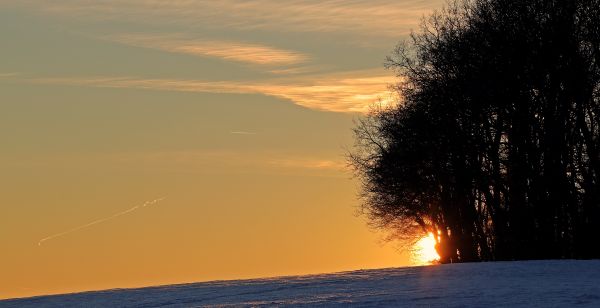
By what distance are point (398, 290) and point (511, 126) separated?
2602 centimetres

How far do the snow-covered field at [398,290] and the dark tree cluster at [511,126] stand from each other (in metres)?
17.0

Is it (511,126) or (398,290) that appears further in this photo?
(511,126)

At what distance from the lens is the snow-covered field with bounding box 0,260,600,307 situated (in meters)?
21.5

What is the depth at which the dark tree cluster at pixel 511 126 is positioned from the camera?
148ft

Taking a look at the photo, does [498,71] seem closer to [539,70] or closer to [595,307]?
[539,70]

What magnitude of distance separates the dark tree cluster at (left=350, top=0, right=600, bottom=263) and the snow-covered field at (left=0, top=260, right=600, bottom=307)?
16981 mm

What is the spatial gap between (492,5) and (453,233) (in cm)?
1215

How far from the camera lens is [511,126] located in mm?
48625

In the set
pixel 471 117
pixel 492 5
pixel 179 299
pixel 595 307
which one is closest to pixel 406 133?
pixel 471 117

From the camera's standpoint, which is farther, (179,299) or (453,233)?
(453,233)

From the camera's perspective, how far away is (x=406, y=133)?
50.7 metres

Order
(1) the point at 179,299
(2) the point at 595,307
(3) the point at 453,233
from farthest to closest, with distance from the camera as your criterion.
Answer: (3) the point at 453,233 < (1) the point at 179,299 < (2) the point at 595,307

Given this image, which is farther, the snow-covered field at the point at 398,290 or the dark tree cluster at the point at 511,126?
the dark tree cluster at the point at 511,126

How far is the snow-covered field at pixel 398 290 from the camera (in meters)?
21.5
